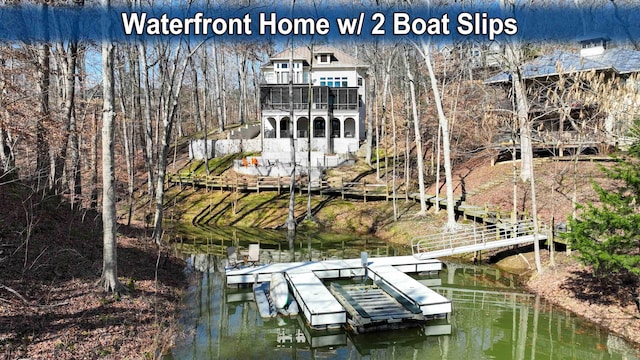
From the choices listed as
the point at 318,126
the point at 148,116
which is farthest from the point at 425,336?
the point at 318,126

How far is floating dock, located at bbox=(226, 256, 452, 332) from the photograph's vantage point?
12.6 metres

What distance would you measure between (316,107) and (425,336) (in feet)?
105

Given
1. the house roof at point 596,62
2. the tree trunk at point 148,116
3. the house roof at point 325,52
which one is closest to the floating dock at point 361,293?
the tree trunk at point 148,116

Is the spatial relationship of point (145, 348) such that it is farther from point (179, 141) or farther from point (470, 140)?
point (179, 141)

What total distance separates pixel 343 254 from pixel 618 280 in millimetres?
11600

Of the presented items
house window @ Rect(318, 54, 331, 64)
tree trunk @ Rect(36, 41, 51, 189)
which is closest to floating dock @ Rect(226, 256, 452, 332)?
tree trunk @ Rect(36, 41, 51, 189)

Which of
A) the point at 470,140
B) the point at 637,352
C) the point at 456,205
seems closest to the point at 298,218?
the point at 456,205

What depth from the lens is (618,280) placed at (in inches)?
545

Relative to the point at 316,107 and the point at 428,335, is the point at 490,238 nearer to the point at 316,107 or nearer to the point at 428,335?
the point at 428,335

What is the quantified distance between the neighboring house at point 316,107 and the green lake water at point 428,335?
24566mm

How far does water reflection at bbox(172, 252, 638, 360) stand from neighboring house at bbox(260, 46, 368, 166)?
994 inches

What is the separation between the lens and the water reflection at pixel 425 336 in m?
11.2

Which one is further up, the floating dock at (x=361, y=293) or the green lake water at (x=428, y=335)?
→ the floating dock at (x=361, y=293)

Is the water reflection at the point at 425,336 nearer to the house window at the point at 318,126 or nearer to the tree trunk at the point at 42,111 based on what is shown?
the tree trunk at the point at 42,111
